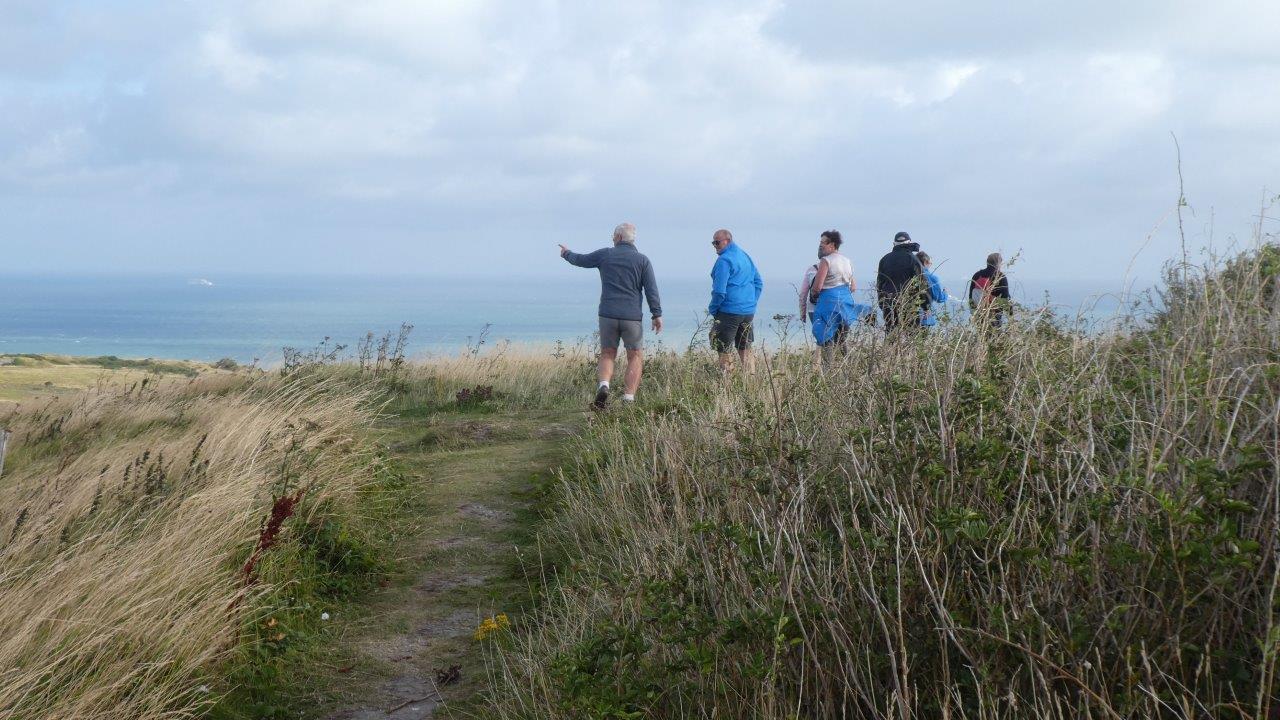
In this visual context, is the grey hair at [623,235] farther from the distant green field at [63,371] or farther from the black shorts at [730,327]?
the distant green field at [63,371]

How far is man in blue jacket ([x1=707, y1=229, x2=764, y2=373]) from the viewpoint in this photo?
11039 mm

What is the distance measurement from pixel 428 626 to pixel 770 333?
3.71m

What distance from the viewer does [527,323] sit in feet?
381

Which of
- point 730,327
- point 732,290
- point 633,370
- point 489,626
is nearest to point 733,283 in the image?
point 732,290

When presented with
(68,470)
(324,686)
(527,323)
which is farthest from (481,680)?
(527,323)

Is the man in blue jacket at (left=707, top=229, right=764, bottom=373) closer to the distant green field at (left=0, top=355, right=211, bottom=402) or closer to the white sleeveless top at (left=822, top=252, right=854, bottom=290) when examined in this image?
the white sleeveless top at (left=822, top=252, right=854, bottom=290)

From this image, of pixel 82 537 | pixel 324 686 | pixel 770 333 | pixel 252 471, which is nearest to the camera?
pixel 324 686

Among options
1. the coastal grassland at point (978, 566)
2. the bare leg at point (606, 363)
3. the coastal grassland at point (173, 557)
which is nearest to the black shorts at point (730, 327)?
the bare leg at point (606, 363)

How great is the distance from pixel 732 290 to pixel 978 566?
831cm

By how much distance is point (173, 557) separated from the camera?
4.47 m

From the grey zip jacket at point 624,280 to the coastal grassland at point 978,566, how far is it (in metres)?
6.16

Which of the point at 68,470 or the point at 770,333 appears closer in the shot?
the point at 68,470

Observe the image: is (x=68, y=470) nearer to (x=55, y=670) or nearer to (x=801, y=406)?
(x=55, y=670)

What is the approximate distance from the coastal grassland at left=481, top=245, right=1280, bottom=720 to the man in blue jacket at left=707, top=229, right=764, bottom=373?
6390 mm
